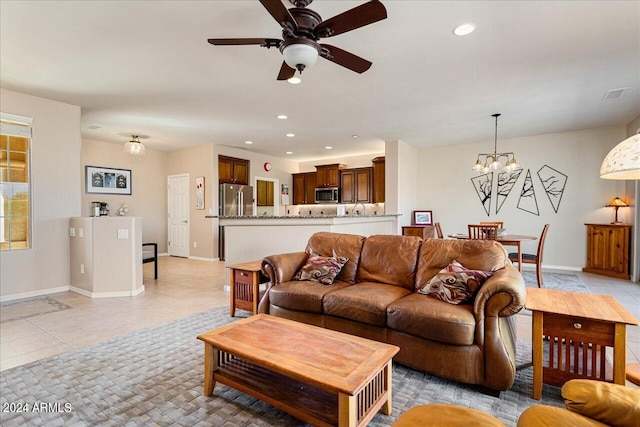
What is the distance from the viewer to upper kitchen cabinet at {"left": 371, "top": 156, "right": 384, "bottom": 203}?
749cm

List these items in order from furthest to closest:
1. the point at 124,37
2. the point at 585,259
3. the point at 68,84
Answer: the point at 585,259 < the point at 68,84 < the point at 124,37

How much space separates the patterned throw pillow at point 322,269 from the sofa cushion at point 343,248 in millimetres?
70

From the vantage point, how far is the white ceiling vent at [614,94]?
385cm

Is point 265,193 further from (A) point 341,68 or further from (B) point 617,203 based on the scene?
(B) point 617,203

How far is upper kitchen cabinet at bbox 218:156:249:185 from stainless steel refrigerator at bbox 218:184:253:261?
176mm

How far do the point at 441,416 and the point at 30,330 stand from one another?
379cm

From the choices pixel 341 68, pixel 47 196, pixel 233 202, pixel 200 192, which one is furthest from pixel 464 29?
pixel 200 192

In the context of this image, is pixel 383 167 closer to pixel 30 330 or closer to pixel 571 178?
pixel 571 178

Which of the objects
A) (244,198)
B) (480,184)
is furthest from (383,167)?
(244,198)

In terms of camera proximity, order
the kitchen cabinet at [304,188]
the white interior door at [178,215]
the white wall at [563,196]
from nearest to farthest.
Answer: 1. the white wall at [563,196]
2. the white interior door at [178,215]
3. the kitchen cabinet at [304,188]

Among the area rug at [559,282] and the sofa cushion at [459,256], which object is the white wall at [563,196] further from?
the sofa cushion at [459,256]

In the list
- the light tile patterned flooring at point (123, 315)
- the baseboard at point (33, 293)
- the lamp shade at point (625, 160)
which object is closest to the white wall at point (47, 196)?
the baseboard at point (33, 293)

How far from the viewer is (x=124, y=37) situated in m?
2.70

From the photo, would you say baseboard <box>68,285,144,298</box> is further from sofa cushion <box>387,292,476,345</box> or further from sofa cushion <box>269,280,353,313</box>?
sofa cushion <box>387,292,476,345</box>
